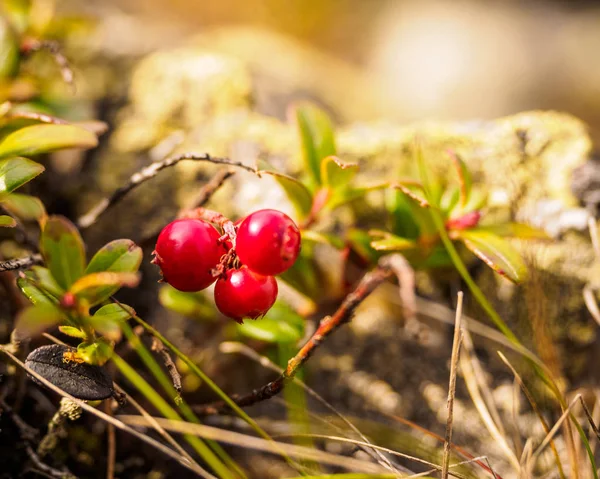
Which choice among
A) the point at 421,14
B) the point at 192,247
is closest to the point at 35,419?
the point at 192,247

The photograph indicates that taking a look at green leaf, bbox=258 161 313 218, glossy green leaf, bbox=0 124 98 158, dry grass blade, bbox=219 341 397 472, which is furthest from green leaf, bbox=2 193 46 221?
dry grass blade, bbox=219 341 397 472

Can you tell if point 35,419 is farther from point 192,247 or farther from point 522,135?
point 522,135

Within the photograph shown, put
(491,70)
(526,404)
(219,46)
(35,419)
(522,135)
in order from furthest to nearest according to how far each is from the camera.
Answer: (491,70), (219,46), (522,135), (526,404), (35,419)

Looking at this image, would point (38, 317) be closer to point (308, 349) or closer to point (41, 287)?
point (41, 287)

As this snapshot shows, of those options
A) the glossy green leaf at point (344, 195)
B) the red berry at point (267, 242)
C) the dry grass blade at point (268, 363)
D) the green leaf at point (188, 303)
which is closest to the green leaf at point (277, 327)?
the dry grass blade at point (268, 363)

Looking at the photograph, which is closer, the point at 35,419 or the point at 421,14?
the point at 35,419

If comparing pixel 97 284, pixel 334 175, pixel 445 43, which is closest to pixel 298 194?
pixel 334 175

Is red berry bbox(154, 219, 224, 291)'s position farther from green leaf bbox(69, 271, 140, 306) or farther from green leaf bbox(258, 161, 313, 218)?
green leaf bbox(258, 161, 313, 218)
